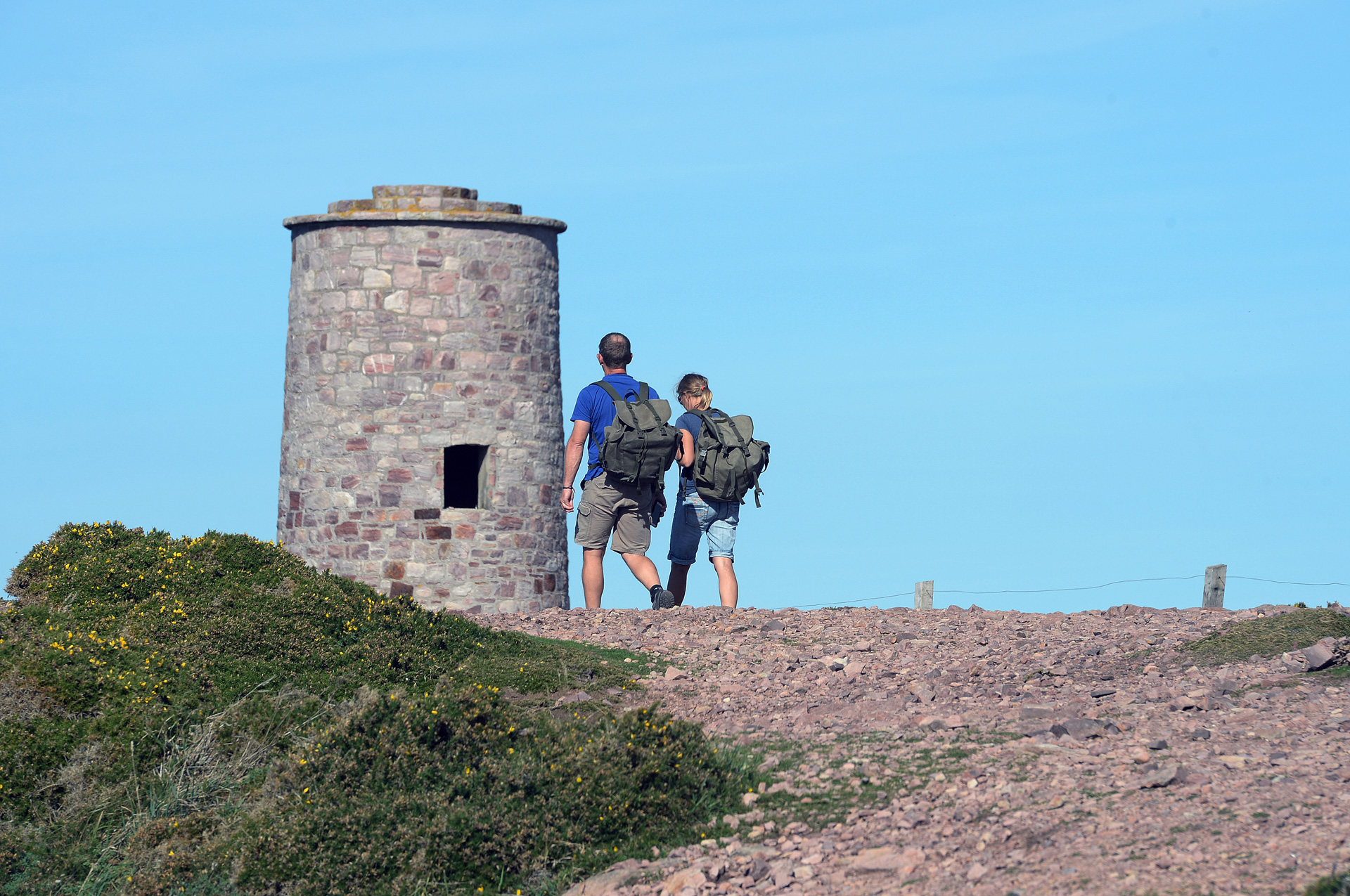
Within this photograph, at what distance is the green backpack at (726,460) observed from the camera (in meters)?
13.3

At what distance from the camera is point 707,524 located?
13.6m

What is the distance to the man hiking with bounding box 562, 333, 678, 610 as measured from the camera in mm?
13188

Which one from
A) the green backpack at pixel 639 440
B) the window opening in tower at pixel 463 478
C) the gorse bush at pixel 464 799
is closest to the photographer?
the gorse bush at pixel 464 799

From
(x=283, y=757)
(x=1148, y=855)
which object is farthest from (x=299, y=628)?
(x=1148, y=855)

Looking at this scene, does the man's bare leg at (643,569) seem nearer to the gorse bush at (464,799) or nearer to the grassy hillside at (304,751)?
the grassy hillside at (304,751)

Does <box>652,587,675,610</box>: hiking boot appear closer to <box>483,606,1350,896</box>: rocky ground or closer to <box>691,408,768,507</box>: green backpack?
<box>691,408,768,507</box>: green backpack

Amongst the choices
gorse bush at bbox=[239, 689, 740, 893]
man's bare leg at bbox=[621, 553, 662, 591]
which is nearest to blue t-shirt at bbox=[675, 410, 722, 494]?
man's bare leg at bbox=[621, 553, 662, 591]

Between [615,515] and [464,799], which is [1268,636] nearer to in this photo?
[615,515]

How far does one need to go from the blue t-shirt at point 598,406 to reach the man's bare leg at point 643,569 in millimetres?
913

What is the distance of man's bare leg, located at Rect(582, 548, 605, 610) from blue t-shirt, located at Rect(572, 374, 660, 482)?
84 cm

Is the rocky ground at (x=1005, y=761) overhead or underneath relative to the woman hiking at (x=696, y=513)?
underneath

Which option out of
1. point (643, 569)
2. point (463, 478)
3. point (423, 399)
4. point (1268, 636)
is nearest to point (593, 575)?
point (643, 569)

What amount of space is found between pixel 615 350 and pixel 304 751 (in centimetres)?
600

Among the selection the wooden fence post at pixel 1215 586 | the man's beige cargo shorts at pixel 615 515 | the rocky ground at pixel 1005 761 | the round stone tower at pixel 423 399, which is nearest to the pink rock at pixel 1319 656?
the rocky ground at pixel 1005 761
